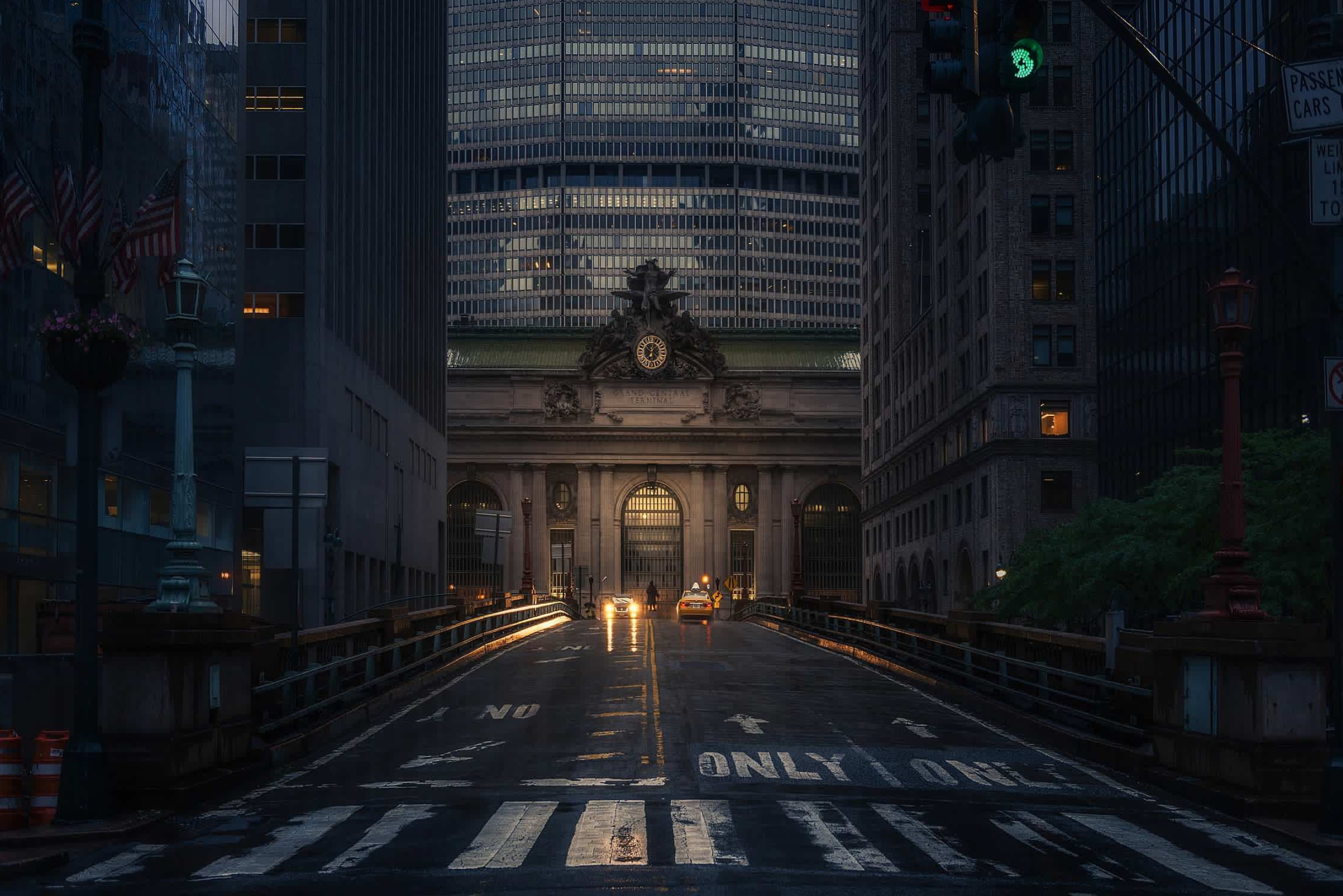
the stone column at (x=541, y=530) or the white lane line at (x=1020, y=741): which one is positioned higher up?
the stone column at (x=541, y=530)

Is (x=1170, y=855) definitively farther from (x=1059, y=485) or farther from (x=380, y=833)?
(x=1059, y=485)

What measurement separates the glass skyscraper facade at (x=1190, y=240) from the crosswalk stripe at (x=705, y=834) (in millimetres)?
32423

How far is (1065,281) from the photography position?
7781 cm

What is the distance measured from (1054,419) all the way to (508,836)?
212 ft

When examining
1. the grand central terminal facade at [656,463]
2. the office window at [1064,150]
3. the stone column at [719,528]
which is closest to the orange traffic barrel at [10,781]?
the office window at [1064,150]

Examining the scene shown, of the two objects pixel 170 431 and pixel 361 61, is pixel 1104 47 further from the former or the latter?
pixel 170 431

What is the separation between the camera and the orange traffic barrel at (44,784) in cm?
1734

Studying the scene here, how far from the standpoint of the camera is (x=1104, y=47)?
238 ft

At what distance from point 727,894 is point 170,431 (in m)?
38.1

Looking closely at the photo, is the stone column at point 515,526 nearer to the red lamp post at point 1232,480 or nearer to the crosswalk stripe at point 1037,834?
the red lamp post at point 1232,480

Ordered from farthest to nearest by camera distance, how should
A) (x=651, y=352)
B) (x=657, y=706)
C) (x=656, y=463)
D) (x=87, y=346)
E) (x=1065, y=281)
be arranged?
(x=656, y=463), (x=651, y=352), (x=1065, y=281), (x=657, y=706), (x=87, y=346)

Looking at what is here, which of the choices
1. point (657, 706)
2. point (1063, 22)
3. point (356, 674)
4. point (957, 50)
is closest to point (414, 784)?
point (657, 706)

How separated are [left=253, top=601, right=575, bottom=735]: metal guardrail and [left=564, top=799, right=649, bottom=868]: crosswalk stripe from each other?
21.0 feet

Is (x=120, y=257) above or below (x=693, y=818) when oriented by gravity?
above
